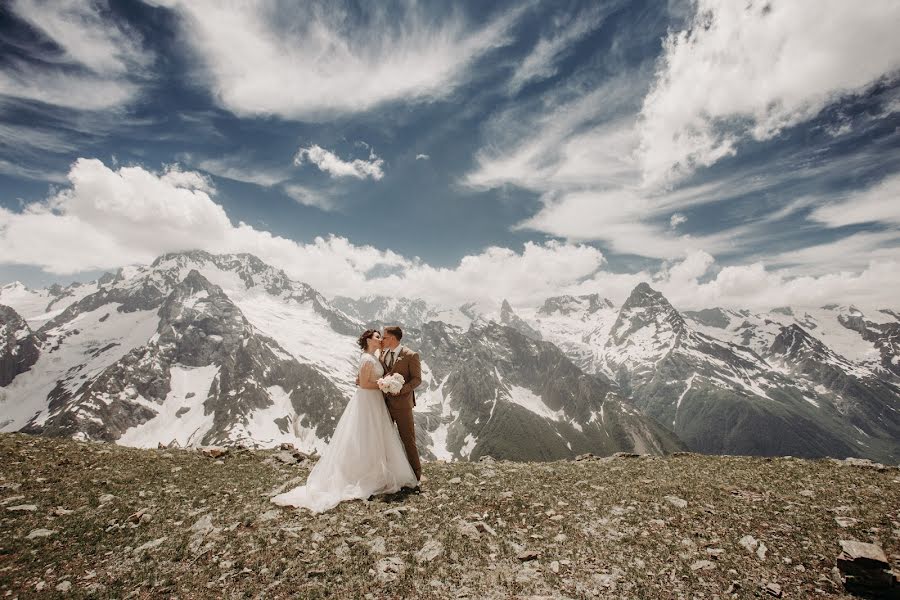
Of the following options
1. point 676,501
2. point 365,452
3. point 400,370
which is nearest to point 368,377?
point 400,370

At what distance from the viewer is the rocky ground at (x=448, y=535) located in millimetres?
8500

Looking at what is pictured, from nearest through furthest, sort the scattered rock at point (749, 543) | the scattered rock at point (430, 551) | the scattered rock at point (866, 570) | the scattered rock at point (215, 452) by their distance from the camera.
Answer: the scattered rock at point (866, 570) < the scattered rock at point (749, 543) < the scattered rock at point (430, 551) < the scattered rock at point (215, 452)

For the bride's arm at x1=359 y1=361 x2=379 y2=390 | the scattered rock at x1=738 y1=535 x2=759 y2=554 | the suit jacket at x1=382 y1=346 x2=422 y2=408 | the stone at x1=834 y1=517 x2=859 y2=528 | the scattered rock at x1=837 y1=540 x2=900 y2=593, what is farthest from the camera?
the suit jacket at x1=382 y1=346 x2=422 y2=408

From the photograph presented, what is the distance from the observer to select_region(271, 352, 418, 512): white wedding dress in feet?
44.6

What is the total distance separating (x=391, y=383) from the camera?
13312mm

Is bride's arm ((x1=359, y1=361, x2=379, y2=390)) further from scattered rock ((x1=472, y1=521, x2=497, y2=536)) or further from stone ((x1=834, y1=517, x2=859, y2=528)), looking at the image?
stone ((x1=834, y1=517, x2=859, y2=528))

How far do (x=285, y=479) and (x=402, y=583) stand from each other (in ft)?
31.8

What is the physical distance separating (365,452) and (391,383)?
111 inches

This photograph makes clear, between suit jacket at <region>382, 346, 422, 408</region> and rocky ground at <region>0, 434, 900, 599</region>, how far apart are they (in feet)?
10.9

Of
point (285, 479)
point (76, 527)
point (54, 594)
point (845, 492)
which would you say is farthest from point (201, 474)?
point (845, 492)

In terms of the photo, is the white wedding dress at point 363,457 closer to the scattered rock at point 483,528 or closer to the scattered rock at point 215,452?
the scattered rock at point 483,528

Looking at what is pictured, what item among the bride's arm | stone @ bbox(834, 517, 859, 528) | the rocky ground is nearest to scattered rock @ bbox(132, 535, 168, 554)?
the rocky ground

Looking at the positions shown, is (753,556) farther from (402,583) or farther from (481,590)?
(402,583)

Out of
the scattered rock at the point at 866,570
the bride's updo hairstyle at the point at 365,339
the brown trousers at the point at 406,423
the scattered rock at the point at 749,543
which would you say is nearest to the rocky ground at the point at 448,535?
the scattered rock at the point at 749,543
